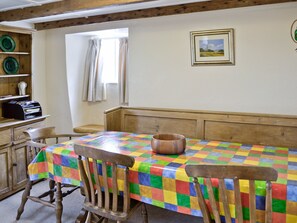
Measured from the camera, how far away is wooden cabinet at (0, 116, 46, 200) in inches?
119

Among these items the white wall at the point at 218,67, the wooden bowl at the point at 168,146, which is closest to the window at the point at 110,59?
the white wall at the point at 218,67

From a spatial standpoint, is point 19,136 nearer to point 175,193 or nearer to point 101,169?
point 101,169

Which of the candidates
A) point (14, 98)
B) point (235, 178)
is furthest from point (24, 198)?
point (235, 178)

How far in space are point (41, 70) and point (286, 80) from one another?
127 inches

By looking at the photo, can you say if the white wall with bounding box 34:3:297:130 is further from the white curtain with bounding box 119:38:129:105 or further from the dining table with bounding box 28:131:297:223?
the dining table with bounding box 28:131:297:223

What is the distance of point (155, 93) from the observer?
11.5 feet

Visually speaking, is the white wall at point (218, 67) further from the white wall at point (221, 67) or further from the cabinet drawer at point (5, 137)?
the cabinet drawer at point (5, 137)

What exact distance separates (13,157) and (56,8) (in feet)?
5.45

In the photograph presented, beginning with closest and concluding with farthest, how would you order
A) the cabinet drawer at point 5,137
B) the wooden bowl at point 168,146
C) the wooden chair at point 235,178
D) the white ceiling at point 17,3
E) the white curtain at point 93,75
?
the wooden chair at point 235,178
the wooden bowl at point 168,146
the white ceiling at point 17,3
the cabinet drawer at point 5,137
the white curtain at point 93,75

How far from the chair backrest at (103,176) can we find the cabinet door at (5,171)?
4.97 ft

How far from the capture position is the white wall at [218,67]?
9.25ft

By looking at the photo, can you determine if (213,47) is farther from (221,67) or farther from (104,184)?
(104,184)

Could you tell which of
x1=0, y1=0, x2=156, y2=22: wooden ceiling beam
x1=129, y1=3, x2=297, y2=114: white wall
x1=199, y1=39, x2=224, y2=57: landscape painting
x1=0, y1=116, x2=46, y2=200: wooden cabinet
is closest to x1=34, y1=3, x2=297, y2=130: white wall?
x1=129, y1=3, x2=297, y2=114: white wall

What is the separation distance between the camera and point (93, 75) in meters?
4.27
